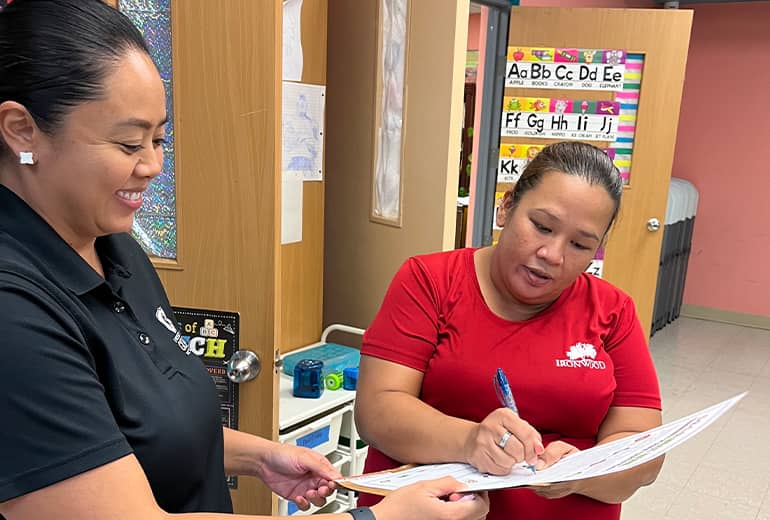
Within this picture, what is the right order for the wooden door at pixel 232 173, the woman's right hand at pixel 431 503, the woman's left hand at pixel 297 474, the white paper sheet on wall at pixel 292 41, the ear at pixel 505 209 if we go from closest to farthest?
→ the woman's right hand at pixel 431 503, the woman's left hand at pixel 297 474, the ear at pixel 505 209, the wooden door at pixel 232 173, the white paper sheet on wall at pixel 292 41

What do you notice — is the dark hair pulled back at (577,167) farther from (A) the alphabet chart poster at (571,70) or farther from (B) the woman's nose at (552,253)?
(A) the alphabet chart poster at (571,70)

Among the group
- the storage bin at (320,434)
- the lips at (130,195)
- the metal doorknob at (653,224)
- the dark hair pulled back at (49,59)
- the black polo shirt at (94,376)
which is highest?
the dark hair pulled back at (49,59)

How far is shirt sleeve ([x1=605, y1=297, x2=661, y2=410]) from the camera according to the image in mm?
1166

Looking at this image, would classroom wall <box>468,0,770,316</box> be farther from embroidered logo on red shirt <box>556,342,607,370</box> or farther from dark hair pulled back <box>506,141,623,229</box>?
embroidered logo on red shirt <box>556,342,607,370</box>

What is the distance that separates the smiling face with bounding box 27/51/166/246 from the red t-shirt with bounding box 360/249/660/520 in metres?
0.53

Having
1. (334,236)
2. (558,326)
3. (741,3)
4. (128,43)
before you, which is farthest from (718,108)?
(128,43)

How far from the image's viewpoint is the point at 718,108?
5.44 metres

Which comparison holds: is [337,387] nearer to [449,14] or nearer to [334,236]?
[334,236]

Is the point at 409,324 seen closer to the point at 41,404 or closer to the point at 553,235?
the point at 553,235

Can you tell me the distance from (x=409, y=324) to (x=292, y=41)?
140 cm

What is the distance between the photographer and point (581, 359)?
3.74ft

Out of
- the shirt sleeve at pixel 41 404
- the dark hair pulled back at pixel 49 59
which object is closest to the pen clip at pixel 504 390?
the shirt sleeve at pixel 41 404

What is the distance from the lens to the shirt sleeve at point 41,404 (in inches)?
25.4

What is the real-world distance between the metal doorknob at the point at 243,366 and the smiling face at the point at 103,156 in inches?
31.7
